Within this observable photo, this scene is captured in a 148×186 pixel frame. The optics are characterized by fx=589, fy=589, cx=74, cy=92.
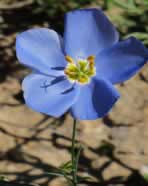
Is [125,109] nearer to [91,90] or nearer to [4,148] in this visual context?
[4,148]

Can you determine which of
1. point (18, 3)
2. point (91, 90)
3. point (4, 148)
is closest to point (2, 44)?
point (18, 3)

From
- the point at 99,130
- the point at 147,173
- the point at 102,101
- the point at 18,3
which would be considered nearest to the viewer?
the point at 102,101

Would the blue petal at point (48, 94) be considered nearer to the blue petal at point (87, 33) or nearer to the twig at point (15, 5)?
the blue petal at point (87, 33)

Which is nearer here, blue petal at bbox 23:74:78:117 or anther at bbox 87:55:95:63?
blue petal at bbox 23:74:78:117

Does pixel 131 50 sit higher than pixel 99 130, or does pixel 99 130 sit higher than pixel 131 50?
pixel 131 50

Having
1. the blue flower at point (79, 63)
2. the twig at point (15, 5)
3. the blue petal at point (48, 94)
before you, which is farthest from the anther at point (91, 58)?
the twig at point (15, 5)

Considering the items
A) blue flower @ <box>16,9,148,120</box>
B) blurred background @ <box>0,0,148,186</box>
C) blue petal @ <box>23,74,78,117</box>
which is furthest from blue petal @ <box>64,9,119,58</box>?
blurred background @ <box>0,0,148,186</box>

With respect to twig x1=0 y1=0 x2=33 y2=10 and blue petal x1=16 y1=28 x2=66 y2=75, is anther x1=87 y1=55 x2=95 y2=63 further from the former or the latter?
twig x1=0 y1=0 x2=33 y2=10
